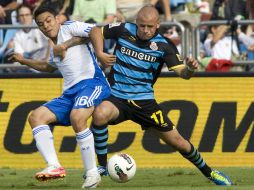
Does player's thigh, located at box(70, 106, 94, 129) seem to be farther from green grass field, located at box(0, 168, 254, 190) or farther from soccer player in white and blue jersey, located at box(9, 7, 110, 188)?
green grass field, located at box(0, 168, 254, 190)

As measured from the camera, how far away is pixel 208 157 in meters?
14.5

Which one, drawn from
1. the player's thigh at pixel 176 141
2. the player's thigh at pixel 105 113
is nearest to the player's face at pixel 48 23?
the player's thigh at pixel 105 113

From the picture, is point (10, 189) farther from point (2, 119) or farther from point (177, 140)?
point (2, 119)

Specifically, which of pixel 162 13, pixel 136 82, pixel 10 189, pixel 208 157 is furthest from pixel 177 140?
pixel 162 13

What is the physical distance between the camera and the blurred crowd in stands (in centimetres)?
1509

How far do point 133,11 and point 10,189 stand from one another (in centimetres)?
585

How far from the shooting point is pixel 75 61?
11.1 meters

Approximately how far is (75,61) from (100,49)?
1.83ft

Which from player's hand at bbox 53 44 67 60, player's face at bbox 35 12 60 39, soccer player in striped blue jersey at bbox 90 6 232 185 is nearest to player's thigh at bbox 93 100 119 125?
soccer player in striped blue jersey at bbox 90 6 232 185

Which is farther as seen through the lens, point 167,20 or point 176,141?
point 167,20

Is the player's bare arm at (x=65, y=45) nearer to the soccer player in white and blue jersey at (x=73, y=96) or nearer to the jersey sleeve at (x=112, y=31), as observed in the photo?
the soccer player in white and blue jersey at (x=73, y=96)

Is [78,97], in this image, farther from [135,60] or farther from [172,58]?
[172,58]

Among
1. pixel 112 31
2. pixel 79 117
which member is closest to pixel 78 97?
pixel 79 117

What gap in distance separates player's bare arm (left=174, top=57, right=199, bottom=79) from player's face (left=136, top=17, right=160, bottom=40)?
0.53 m
